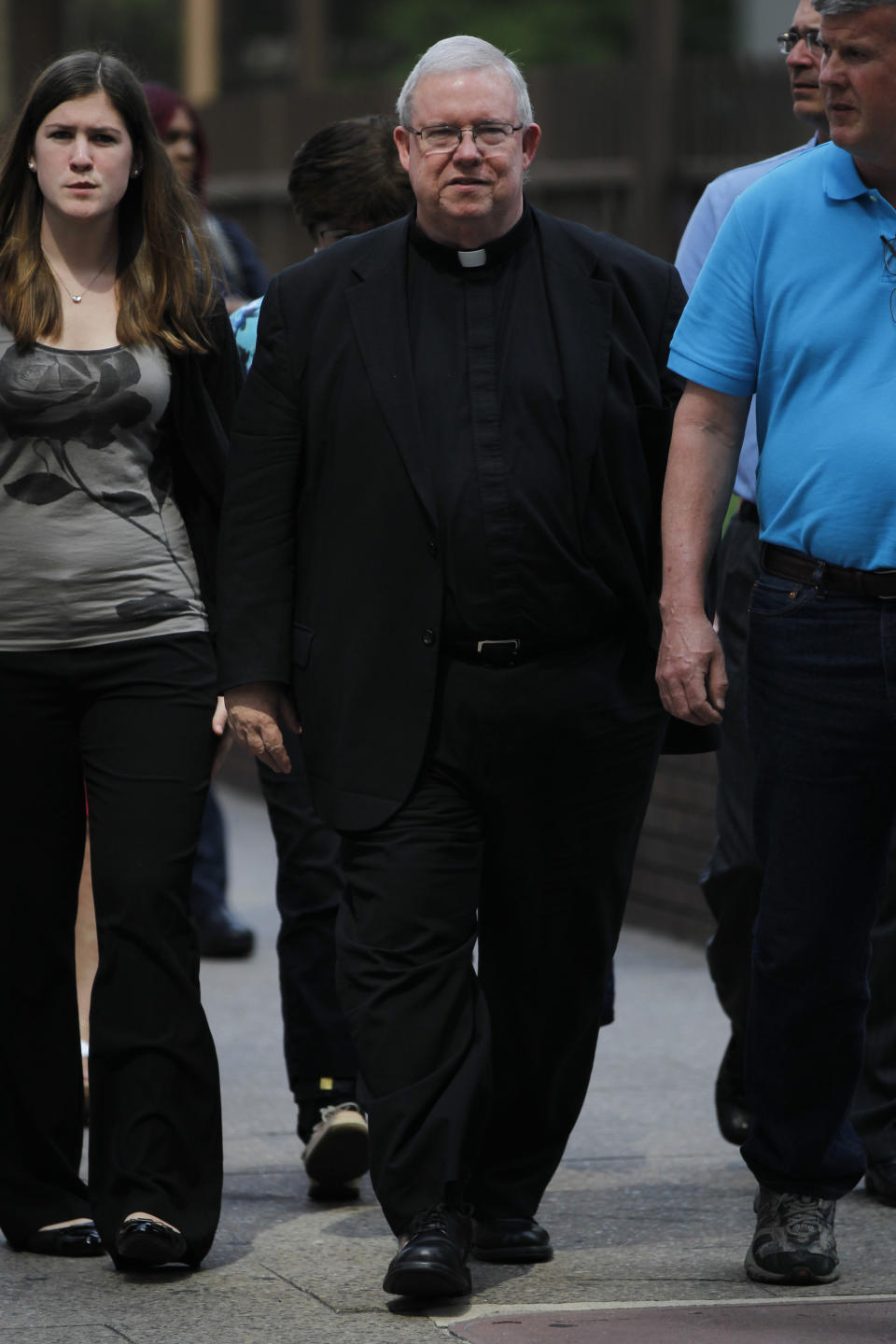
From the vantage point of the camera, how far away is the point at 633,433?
4512 millimetres

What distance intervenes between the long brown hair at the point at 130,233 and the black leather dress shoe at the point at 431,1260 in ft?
5.41

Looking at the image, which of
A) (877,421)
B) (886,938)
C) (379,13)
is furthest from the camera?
(379,13)

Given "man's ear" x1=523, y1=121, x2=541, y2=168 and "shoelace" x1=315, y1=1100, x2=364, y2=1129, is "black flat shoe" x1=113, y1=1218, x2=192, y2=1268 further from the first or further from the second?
"man's ear" x1=523, y1=121, x2=541, y2=168

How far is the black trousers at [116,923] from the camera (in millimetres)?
4531

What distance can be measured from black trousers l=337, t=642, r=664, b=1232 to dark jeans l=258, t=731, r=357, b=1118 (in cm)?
70

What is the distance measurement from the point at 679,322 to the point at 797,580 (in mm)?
510

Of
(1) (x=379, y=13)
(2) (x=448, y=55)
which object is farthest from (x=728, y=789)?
(1) (x=379, y=13)

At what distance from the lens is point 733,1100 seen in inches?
220

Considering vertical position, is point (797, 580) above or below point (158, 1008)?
above

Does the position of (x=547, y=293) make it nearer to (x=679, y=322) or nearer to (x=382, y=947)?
(x=679, y=322)

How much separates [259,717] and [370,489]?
463 mm

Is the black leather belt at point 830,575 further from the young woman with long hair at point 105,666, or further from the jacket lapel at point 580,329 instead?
the young woman with long hair at point 105,666

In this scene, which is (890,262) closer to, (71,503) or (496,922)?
(496,922)

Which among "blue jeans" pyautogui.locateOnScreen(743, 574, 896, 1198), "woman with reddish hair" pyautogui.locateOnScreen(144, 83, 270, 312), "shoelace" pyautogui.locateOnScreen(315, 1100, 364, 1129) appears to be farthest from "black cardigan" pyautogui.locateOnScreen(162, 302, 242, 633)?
"woman with reddish hair" pyautogui.locateOnScreen(144, 83, 270, 312)
